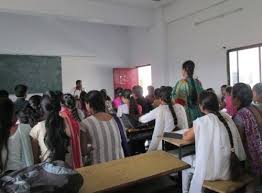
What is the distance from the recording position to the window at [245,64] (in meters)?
5.79

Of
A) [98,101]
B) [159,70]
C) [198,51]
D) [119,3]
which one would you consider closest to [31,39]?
[119,3]

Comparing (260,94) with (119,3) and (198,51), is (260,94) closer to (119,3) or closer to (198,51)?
(198,51)

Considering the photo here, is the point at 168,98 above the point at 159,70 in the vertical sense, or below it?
below

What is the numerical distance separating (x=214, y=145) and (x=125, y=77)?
7114 mm

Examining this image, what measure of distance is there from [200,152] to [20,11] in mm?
5394

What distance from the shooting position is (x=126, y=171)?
5.43 feet

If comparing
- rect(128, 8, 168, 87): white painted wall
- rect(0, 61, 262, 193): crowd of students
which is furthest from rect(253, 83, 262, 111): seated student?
rect(128, 8, 168, 87): white painted wall

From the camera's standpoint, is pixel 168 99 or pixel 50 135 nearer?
pixel 50 135

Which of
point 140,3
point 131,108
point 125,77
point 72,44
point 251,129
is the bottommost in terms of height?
point 251,129

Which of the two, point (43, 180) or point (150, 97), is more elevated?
point (150, 97)

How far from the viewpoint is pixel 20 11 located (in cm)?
613

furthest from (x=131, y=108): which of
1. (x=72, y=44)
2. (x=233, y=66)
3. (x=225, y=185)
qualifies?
(x=72, y=44)

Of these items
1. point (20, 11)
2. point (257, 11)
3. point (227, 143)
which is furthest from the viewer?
point (20, 11)

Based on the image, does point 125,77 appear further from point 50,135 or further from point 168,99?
point 50,135
